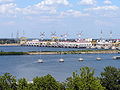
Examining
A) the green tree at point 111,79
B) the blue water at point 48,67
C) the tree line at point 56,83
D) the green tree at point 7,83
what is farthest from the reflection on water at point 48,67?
the green tree at point 7,83

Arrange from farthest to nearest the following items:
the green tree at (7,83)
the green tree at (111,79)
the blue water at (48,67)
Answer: the blue water at (48,67) < the green tree at (111,79) < the green tree at (7,83)

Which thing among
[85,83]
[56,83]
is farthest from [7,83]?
[85,83]

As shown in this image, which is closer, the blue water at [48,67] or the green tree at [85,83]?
the green tree at [85,83]

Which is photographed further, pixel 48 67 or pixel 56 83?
pixel 48 67

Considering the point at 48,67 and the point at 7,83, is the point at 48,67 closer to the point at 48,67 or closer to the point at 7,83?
the point at 48,67

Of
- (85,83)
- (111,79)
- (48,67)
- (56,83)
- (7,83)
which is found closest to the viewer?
(85,83)

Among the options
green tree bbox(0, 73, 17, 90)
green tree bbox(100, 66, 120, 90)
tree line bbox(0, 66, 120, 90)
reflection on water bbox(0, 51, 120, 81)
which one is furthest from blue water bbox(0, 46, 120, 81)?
green tree bbox(0, 73, 17, 90)

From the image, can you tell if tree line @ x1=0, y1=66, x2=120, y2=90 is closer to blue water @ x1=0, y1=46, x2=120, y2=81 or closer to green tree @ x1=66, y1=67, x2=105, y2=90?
green tree @ x1=66, y1=67, x2=105, y2=90

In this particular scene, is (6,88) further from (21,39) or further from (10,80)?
(21,39)

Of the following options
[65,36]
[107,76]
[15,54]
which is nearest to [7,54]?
[15,54]

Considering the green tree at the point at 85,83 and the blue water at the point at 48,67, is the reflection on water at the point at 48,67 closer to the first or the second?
the blue water at the point at 48,67

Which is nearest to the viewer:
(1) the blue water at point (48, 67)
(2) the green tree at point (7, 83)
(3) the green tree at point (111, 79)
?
(2) the green tree at point (7, 83)

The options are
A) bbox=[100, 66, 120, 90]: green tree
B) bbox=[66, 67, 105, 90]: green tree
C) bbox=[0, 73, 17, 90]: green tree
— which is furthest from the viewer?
bbox=[100, 66, 120, 90]: green tree

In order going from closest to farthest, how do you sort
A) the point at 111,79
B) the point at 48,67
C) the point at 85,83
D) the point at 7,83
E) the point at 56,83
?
1. the point at 85,83
2. the point at 7,83
3. the point at 56,83
4. the point at 111,79
5. the point at 48,67
